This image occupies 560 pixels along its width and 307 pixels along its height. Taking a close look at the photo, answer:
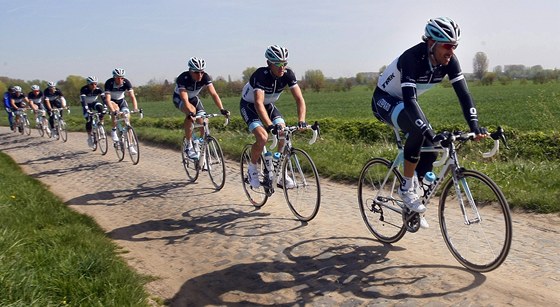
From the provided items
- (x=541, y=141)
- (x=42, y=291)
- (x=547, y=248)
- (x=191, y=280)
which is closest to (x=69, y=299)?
(x=42, y=291)

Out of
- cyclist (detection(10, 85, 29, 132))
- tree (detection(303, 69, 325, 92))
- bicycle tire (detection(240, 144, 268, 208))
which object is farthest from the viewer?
tree (detection(303, 69, 325, 92))

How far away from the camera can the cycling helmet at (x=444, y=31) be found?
4.27m

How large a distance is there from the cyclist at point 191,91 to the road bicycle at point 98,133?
17.9ft

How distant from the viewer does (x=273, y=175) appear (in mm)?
7055

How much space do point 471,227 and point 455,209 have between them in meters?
0.37

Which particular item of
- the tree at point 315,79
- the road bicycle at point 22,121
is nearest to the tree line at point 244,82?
the tree at point 315,79

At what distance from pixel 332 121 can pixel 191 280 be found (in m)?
19.2

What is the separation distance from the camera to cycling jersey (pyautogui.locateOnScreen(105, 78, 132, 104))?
13188mm

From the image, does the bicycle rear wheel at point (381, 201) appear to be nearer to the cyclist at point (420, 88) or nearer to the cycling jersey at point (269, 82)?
the cyclist at point (420, 88)

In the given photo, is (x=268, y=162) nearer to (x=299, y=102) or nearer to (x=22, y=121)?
(x=299, y=102)

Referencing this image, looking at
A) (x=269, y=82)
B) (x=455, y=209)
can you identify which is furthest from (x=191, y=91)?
(x=455, y=209)

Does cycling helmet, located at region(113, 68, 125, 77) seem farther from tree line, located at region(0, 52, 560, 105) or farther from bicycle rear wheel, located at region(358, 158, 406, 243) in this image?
tree line, located at region(0, 52, 560, 105)

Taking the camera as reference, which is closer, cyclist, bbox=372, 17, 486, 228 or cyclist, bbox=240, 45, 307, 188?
cyclist, bbox=372, 17, 486, 228

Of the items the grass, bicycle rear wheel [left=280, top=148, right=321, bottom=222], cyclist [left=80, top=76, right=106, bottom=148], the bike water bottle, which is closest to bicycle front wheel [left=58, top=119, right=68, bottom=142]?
cyclist [left=80, top=76, right=106, bottom=148]
